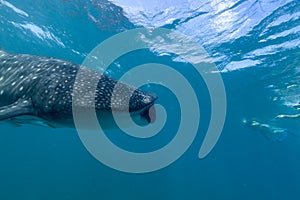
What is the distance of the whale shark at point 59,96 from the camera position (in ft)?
13.9

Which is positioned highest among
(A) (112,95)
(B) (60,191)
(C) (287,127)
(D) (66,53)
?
(C) (287,127)

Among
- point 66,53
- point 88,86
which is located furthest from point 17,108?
point 66,53

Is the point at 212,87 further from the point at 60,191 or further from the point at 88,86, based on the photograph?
the point at 60,191

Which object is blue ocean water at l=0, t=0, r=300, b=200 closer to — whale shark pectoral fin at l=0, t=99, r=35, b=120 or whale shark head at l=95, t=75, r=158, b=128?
whale shark pectoral fin at l=0, t=99, r=35, b=120

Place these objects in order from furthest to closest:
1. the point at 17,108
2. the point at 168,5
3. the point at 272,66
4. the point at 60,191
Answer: the point at 60,191
the point at 272,66
the point at 168,5
the point at 17,108

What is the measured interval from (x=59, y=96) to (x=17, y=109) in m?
0.63

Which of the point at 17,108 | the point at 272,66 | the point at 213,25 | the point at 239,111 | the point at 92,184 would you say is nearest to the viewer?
the point at 17,108

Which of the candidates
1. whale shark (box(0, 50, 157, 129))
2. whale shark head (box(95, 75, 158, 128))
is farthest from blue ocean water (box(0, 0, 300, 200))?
whale shark head (box(95, 75, 158, 128))

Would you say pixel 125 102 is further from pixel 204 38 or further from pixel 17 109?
pixel 204 38

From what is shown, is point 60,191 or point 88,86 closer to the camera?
point 88,86

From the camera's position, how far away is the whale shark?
4.22 meters

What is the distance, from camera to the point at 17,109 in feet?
14.1

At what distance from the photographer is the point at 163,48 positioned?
18.9 metres

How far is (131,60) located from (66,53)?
598 centimetres
